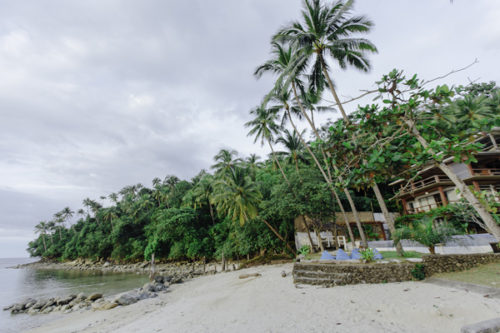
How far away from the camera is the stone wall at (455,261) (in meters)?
7.09

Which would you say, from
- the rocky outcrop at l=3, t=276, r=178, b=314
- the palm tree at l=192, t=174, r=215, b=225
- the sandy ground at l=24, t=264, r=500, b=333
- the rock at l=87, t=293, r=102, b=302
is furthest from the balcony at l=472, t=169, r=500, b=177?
the rock at l=87, t=293, r=102, b=302

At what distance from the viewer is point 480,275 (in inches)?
243

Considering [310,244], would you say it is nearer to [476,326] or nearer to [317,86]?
[317,86]

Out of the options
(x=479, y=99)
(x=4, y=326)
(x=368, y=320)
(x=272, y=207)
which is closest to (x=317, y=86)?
(x=272, y=207)

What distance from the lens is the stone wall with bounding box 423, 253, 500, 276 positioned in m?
7.09

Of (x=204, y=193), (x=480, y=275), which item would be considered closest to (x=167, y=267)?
(x=204, y=193)

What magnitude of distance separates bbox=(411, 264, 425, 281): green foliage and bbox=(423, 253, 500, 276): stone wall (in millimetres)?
128

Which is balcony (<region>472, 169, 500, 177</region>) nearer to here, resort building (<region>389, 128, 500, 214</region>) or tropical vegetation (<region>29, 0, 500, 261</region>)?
resort building (<region>389, 128, 500, 214</region>)

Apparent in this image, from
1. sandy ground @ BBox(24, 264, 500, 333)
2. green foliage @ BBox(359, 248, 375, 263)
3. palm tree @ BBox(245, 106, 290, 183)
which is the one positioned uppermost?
palm tree @ BBox(245, 106, 290, 183)

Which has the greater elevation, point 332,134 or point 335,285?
point 332,134

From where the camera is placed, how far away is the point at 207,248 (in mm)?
25781

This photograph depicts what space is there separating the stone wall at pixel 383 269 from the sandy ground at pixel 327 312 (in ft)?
1.43

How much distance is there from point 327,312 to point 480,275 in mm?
4615

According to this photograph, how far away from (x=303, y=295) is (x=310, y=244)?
1130 centimetres
